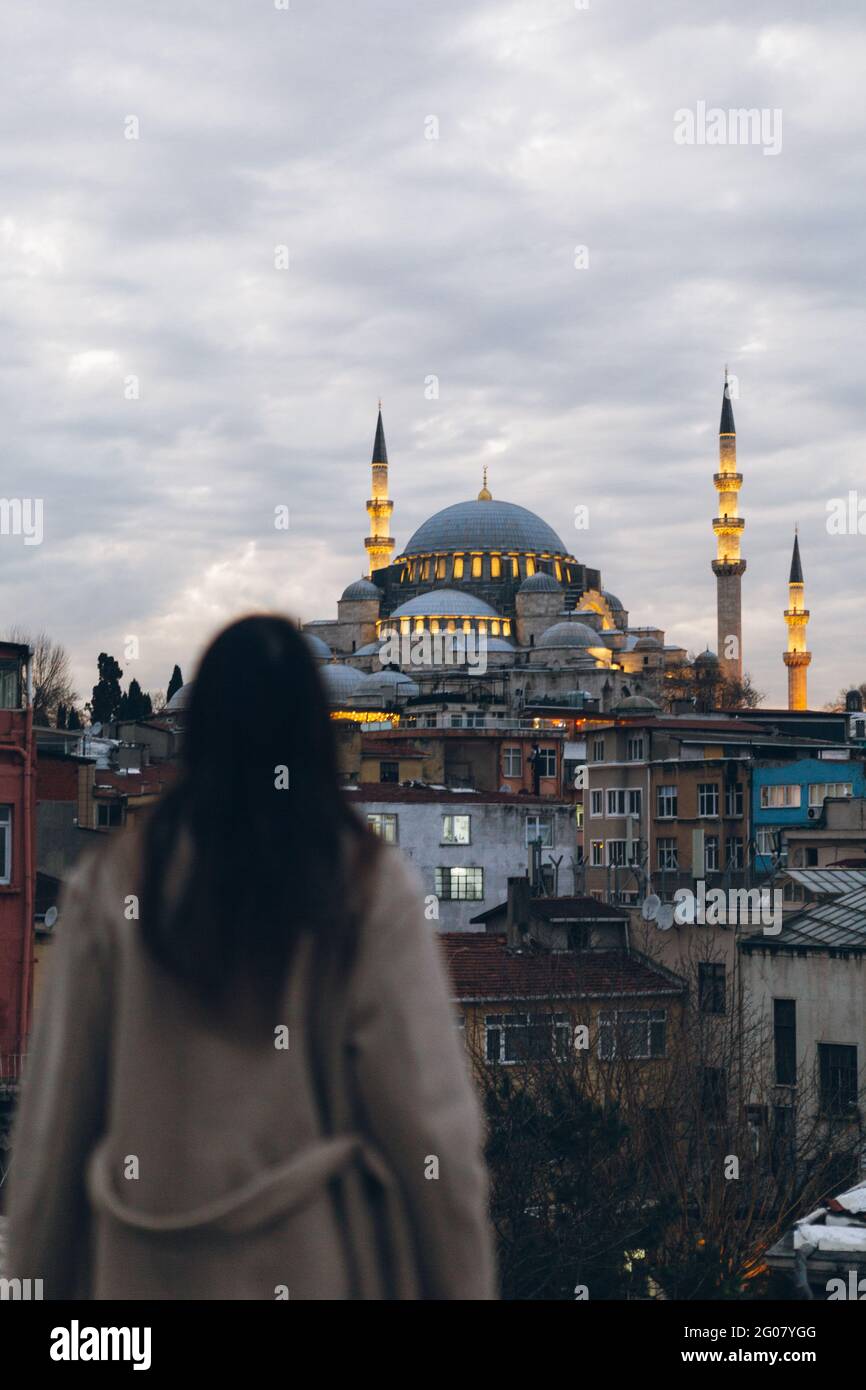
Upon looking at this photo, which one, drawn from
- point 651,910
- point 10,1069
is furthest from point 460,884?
point 10,1069

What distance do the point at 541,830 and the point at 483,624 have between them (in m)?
61.1

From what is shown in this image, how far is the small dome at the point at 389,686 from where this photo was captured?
253 feet

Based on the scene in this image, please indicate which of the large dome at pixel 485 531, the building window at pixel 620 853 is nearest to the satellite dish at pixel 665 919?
the building window at pixel 620 853

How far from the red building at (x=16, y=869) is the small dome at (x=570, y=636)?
68383mm

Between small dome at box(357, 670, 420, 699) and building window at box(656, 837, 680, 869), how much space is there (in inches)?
1595

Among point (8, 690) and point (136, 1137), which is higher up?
point (8, 690)

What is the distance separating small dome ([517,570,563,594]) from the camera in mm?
97162

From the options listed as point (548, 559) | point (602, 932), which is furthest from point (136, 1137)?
point (548, 559)

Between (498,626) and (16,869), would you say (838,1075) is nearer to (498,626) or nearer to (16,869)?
(16,869)

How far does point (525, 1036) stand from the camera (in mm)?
19375

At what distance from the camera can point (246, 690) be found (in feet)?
6.45

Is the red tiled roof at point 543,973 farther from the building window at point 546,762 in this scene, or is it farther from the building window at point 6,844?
the building window at point 546,762

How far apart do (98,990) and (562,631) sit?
86037mm
